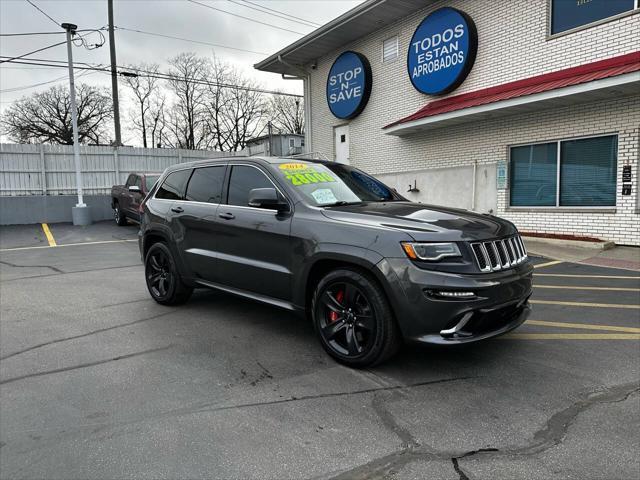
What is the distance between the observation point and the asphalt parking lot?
2.53m

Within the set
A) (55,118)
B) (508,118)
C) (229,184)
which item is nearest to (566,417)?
(229,184)

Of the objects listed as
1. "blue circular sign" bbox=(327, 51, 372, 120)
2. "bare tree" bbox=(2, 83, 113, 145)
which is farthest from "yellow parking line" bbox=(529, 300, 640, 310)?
"bare tree" bbox=(2, 83, 113, 145)

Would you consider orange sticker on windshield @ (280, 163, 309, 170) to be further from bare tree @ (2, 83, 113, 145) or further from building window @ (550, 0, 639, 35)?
bare tree @ (2, 83, 113, 145)

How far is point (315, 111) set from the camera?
18.2m

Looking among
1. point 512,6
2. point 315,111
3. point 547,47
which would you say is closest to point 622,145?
point 547,47

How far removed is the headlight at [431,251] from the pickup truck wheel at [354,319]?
0.40 metres

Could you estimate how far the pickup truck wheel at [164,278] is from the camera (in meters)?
5.58

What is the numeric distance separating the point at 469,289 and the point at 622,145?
8.26m

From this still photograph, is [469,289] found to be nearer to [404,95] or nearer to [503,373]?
[503,373]

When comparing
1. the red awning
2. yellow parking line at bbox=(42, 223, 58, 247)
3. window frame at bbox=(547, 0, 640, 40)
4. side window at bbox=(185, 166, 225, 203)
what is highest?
window frame at bbox=(547, 0, 640, 40)

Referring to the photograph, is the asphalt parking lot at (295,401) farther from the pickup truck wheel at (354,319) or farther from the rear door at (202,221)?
the rear door at (202,221)

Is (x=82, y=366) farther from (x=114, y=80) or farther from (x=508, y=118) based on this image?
(x=114, y=80)

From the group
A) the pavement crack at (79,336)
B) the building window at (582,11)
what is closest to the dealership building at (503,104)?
the building window at (582,11)

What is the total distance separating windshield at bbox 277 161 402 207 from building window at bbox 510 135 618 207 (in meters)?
7.07
